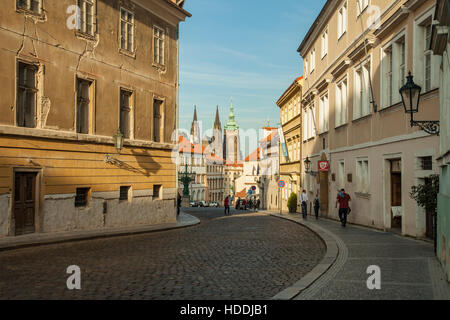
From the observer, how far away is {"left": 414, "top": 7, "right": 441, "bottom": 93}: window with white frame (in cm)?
1380

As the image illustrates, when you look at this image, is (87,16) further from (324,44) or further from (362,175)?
(324,44)

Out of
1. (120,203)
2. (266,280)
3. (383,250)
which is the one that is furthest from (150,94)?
(266,280)

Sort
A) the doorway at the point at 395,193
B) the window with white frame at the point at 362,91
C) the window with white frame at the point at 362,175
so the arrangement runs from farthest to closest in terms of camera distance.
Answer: the window with white frame at the point at 362,175 < the window with white frame at the point at 362,91 < the doorway at the point at 395,193

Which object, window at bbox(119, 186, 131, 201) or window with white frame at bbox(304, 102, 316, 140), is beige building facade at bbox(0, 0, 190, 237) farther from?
window with white frame at bbox(304, 102, 316, 140)

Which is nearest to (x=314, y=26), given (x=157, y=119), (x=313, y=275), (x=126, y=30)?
(x=157, y=119)

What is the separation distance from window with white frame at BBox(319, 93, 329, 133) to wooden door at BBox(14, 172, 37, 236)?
17328 millimetres

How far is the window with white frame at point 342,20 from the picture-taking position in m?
23.8

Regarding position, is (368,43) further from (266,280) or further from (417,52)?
(266,280)

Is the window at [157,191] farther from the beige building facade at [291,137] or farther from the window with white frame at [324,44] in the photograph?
the beige building facade at [291,137]

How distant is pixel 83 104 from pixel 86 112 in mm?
331

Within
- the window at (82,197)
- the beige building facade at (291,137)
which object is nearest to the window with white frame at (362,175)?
the window at (82,197)

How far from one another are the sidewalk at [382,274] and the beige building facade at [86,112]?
945 cm

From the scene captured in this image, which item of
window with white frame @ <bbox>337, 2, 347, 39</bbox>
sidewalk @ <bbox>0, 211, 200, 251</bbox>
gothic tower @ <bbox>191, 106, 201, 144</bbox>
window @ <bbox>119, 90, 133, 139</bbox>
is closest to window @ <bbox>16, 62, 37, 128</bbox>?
sidewalk @ <bbox>0, 211, 200, 251</bbox>

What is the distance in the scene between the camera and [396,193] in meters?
17.5
